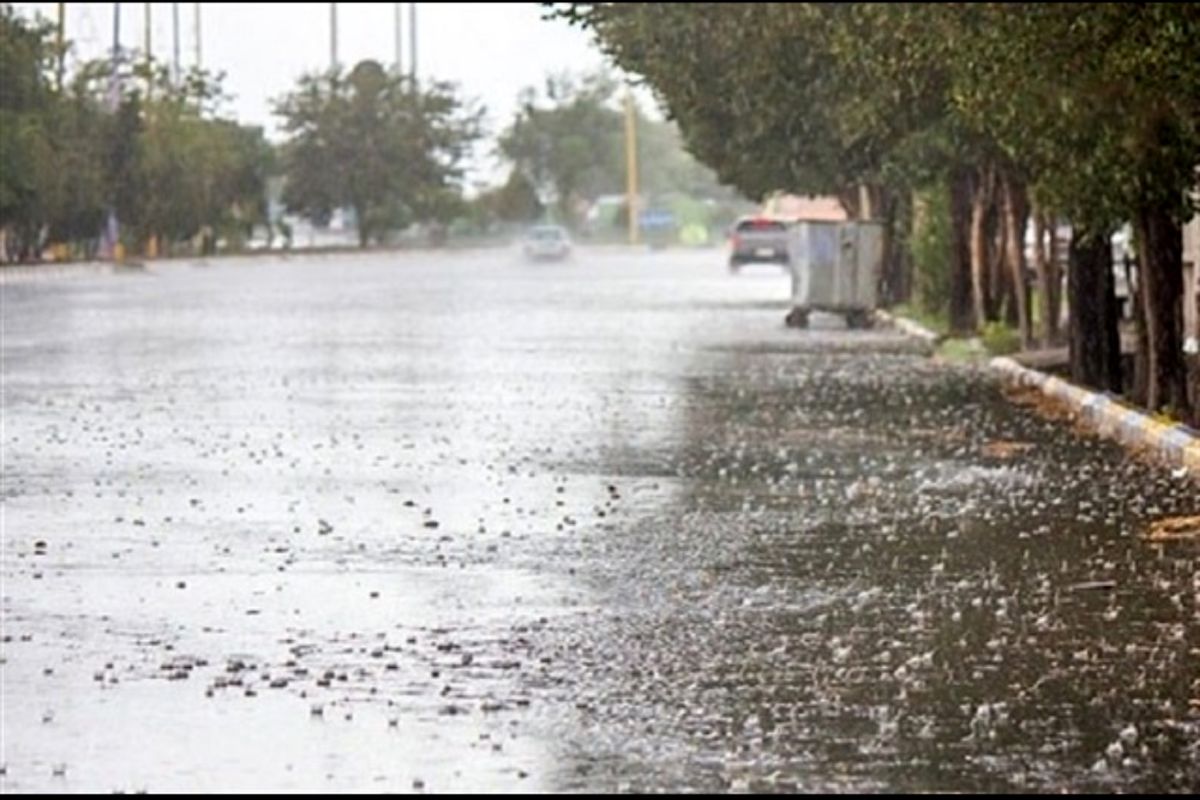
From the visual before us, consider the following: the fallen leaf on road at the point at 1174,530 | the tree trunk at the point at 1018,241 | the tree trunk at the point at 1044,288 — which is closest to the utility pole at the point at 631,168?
the tree trunk at the point at 1018,241

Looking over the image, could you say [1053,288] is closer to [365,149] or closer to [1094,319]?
[1094,319]

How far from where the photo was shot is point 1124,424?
25141 millimetres

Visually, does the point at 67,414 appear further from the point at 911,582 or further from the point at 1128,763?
the point at 1128,763

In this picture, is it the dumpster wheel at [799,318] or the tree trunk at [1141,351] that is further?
the dumpster wheel at [799,318]

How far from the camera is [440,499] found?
766 inches

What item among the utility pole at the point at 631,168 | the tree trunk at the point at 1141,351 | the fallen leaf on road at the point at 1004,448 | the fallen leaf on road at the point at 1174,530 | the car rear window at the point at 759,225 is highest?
the utility pole at the point at 631,168

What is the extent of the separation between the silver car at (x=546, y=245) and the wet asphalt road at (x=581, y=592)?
306 ft

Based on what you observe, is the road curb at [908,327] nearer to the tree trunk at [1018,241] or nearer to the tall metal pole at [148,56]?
the tree trunk at [1018,241]

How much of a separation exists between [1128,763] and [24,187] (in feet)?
245

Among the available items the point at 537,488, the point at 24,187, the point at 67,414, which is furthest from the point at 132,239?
the point at 537,488

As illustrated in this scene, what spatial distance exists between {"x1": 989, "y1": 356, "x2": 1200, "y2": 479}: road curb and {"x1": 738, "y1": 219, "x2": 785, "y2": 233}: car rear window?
211 feet

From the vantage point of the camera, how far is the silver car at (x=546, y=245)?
125625 mm

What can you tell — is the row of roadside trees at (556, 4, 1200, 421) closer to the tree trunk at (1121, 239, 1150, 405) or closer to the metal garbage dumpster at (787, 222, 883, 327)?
the tree trunk at (1121, 239, 1150, 405)

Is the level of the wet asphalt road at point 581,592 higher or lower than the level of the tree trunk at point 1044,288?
lower
